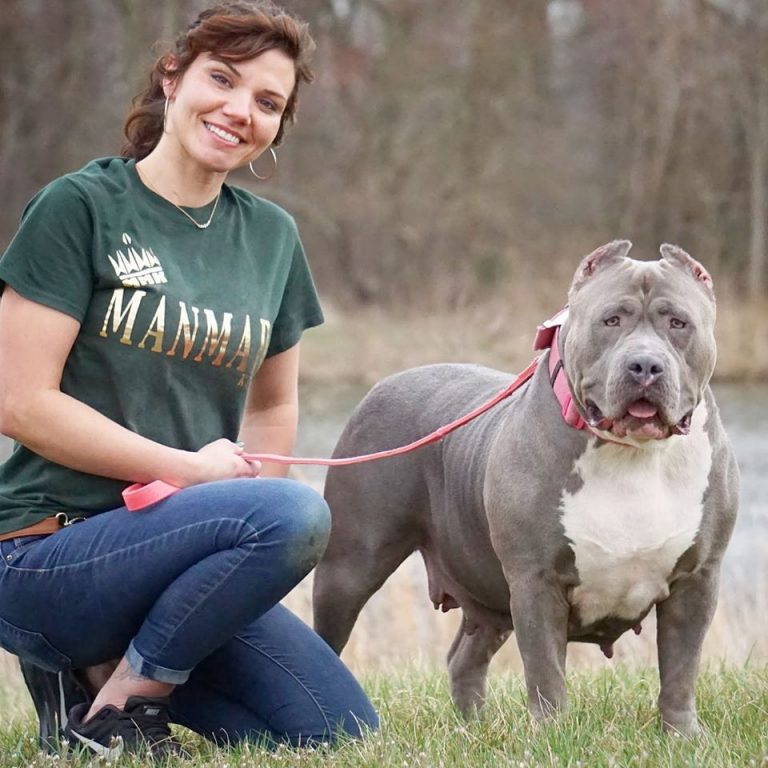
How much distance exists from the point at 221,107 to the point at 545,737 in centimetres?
184

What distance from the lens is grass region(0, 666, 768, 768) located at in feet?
10.8

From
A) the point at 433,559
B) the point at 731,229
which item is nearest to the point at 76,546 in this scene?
the point at 433,559

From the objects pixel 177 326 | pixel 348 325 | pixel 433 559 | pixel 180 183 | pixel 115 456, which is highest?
pixel 180 183

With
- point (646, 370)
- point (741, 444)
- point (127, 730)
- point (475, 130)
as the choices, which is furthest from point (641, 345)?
point (475, 130)

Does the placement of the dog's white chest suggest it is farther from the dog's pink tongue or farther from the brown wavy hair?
the brown wavy hair

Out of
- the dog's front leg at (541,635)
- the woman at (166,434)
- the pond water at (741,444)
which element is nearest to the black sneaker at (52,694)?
→ the woman at (166,434)

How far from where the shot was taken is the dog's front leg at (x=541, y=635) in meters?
3.70

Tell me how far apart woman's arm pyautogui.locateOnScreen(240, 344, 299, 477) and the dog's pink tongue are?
1255 mm

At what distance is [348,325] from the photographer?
55.6ft

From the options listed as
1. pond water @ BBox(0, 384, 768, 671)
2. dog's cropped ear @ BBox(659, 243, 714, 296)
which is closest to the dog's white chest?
dog's cropped ear @ BBox(659, 243, 714, 296)

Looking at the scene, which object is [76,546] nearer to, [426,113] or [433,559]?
[433,559]

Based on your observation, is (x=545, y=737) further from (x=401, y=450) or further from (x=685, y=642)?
(x=401, y=450)

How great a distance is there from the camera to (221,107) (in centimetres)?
391

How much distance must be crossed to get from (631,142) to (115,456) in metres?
16.5
